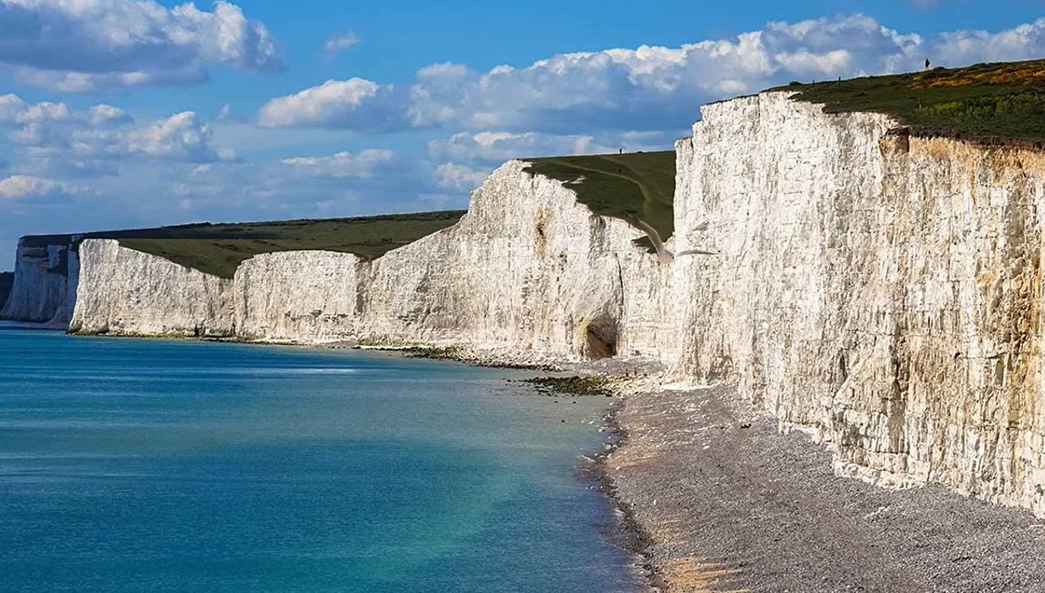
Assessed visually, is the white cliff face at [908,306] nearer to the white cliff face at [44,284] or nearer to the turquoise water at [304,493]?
the turquoise water at [304,493]

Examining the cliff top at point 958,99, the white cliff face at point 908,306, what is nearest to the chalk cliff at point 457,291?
the cliff top at point 958,99

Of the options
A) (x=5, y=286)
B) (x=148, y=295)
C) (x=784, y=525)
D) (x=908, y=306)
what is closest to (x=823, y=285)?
(x=908, y=306)

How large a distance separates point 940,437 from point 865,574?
408cm

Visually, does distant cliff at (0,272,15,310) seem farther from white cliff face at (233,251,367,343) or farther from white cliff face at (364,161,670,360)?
white cliff face at (364,161,670,360)

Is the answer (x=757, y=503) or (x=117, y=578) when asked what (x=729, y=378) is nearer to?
(x=757, y=503)

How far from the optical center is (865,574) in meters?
17.4

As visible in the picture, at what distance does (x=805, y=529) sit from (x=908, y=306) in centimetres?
414

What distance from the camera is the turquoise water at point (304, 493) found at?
20609mm

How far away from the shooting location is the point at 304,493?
28.4 m

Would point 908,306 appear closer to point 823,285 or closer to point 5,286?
point 823,285

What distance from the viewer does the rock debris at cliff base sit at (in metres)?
16.8

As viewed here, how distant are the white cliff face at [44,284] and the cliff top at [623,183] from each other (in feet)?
217

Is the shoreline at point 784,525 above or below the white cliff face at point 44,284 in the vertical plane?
below

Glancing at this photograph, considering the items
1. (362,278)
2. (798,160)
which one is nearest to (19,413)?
(798,160)
